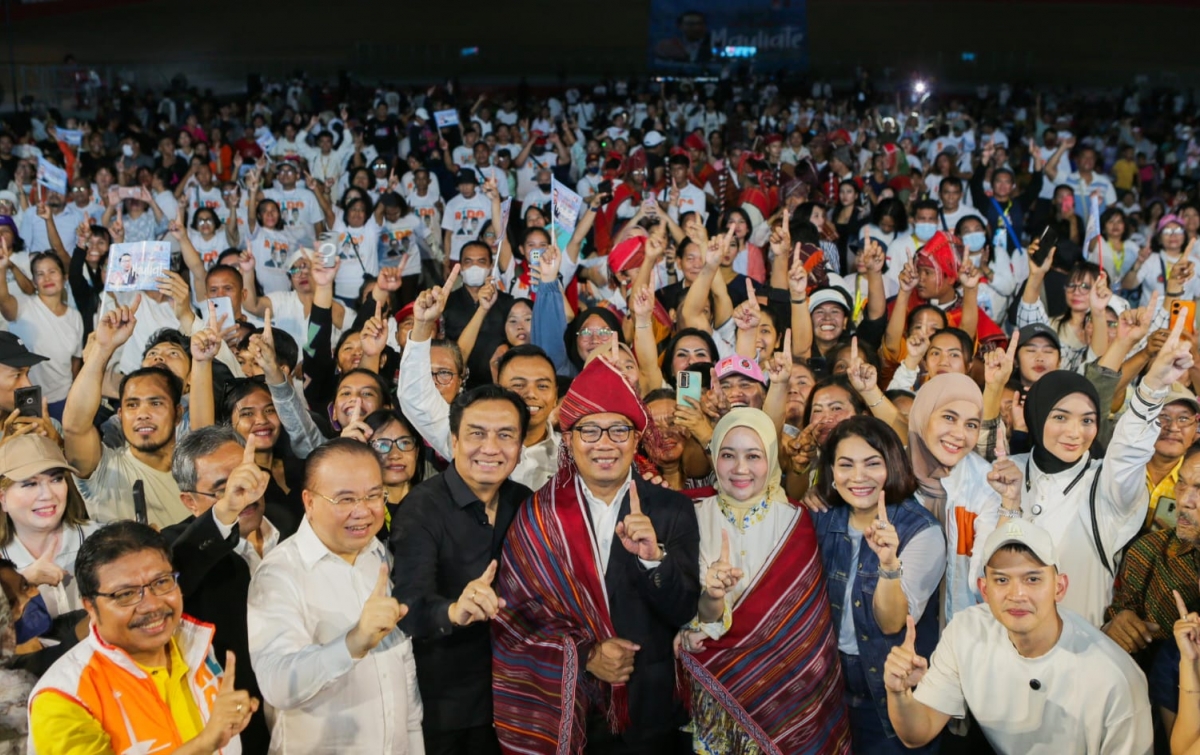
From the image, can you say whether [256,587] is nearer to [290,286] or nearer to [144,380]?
[144,380]

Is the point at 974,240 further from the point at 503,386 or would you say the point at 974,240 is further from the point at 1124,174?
the point at 1124,174

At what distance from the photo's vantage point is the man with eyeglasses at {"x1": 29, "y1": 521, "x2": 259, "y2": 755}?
2494mm

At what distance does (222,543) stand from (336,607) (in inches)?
14.0

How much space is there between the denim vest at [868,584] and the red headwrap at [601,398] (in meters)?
0.65

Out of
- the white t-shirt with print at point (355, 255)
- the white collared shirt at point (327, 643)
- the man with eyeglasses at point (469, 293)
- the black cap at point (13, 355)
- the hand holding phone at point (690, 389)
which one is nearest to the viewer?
the white collared shirt at point (327, 643)

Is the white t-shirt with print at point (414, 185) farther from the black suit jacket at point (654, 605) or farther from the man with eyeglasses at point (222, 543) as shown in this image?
the black suit jacket at point (654, 605)

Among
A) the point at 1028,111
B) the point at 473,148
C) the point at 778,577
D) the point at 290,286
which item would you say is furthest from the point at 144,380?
the point at 1028,111

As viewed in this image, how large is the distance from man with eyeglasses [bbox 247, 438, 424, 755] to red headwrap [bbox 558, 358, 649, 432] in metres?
0.59

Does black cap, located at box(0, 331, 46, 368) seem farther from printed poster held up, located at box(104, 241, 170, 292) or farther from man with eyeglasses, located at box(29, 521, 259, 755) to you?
man with eyeglasses, located at box(29, 521, 259, 755)

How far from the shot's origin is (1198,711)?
271 centimetres

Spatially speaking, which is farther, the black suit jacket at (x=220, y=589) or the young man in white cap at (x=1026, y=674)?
the black suit jacket at (x=220, y=589)

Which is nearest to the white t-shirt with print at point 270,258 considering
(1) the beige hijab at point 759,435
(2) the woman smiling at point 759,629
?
(1) the beige hijab at point 759,435

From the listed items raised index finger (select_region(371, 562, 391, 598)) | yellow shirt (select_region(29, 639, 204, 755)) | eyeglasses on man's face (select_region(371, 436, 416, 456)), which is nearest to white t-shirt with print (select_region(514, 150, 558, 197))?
eyeglasses on man's face (select_region(371, 436, 416, 456))

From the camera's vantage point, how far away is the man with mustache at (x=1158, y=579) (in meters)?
3.23
